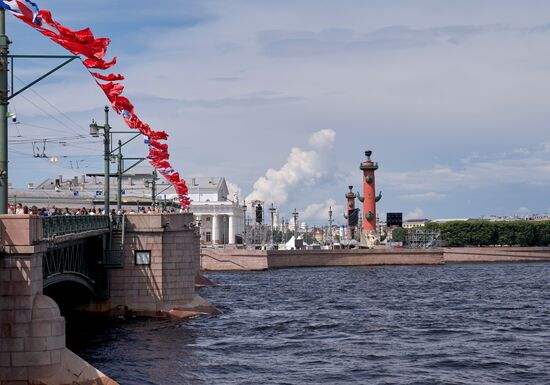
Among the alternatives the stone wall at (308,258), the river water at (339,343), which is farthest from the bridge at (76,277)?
the stone wall at (308,258)

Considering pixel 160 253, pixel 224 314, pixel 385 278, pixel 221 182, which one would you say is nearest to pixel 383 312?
pixel 224 314

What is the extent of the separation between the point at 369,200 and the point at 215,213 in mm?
31714

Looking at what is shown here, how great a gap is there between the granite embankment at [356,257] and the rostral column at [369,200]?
1297cm

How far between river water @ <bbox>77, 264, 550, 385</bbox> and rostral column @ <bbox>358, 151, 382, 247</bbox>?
85.2 metres

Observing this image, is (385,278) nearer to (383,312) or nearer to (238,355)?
(383,312)

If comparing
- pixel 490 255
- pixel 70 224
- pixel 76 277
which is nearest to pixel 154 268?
pixel 76 277

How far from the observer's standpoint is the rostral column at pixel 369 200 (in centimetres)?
14988

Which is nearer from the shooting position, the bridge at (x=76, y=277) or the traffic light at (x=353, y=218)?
the bridge at (x=76, y=277)

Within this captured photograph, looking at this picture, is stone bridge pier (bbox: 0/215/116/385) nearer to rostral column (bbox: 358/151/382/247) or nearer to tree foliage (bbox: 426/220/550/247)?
rostral column (bbox: 358/151/382/247)

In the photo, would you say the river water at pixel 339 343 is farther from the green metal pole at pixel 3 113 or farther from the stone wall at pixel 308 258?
the stone wall at pixel 308 258

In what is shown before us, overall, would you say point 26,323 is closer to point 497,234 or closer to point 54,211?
point 54,211

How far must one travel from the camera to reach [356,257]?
133 metres

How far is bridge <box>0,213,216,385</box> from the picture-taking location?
24.7m

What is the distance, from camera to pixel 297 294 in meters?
70.6
